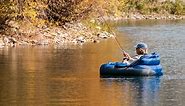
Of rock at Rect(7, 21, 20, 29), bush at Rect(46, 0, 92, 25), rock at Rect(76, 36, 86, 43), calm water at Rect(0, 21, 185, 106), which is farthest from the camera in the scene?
bush at Rect(46, 0, 92, 25)

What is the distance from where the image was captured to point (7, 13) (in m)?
43.8

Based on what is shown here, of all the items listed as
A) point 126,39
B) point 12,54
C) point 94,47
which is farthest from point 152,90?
point 126,39

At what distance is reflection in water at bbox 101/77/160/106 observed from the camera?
2141 cm

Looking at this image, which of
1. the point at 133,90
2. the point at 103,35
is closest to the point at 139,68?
the point at 133,90

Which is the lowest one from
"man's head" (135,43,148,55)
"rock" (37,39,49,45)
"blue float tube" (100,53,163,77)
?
"blue float tube" (100,53,163,77)

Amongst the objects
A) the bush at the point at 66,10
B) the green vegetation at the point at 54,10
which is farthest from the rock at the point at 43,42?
the bush at the point at 66,10

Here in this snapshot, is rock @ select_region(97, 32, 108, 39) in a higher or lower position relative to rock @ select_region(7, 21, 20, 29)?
lower

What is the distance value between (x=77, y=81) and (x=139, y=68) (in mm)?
Answer: 2806

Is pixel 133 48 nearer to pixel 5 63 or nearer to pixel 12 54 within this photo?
pixel 12 54

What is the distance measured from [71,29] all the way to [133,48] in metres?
8.05

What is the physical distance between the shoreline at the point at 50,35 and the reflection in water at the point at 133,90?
1730 centimetres

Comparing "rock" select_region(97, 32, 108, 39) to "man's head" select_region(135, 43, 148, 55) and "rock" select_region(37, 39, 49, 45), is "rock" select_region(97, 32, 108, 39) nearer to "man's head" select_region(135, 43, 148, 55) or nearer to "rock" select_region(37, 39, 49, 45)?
"rock" select_region(37, 39, 49, 45)

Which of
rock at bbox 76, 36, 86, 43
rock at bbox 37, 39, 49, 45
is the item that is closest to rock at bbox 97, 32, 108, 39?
rock at bbox 76, 36, 86, 43

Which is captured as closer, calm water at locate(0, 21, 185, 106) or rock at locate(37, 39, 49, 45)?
calm water at locate(0, 21, 185, 106)
